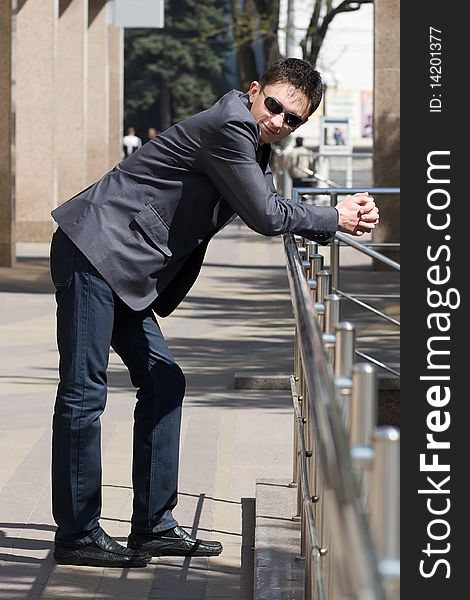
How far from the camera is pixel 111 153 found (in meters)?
33.3

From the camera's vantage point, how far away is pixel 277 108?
444cm

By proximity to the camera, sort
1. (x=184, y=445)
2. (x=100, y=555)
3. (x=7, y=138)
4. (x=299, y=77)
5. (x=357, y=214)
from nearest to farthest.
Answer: (x=299, y=77), (x=357, y=214), (x=100, y=555), (x=184, y=445), (x=7, y=138)

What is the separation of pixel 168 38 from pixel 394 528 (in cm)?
7042

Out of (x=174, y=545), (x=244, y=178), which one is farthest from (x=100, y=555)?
(x=244, y=178)

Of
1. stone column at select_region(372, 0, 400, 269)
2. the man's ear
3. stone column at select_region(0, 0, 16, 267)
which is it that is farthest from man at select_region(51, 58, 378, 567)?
stone column at select_region(372, 0, 400, 269)

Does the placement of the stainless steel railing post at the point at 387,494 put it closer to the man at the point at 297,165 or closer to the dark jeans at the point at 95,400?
the dark jeans at the point at 95,400

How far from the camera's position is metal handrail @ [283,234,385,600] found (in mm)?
1487

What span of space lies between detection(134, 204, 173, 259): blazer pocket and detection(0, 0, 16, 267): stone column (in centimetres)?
1269

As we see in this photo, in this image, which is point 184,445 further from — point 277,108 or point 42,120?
point 42,120

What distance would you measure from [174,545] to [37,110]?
16.8m

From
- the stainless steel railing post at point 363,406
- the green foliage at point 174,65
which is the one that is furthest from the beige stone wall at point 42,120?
the green foliage at point 174,65

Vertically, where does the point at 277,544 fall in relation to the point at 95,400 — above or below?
below

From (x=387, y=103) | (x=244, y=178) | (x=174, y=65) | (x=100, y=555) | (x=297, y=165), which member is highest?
(x=174, y=65)

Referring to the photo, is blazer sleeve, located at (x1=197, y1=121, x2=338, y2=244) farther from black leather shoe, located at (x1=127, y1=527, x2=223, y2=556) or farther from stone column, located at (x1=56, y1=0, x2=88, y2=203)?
stone column, located at (x1=56, y1=0, x2=88, y2=203)
